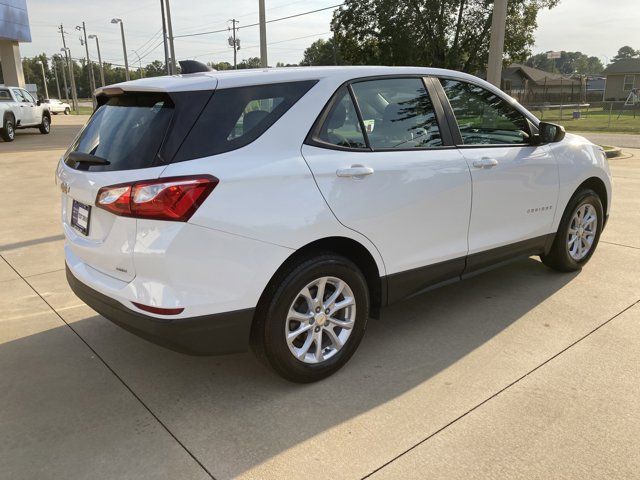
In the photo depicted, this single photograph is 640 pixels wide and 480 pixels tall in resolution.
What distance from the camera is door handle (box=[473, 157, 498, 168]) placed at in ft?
12.1

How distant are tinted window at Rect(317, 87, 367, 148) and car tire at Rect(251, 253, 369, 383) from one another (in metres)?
0.66

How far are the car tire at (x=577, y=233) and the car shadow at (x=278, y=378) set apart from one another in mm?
449

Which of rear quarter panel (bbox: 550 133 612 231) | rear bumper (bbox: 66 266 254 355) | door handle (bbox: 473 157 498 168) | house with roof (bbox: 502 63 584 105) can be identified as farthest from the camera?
house with roof (bbox: 502 63 584 105)

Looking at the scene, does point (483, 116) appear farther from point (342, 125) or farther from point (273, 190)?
point (273, 190)

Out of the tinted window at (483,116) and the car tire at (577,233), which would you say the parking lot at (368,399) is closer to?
the car tire at (577,233)

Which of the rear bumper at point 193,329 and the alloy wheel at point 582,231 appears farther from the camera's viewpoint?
the alloy wheel at point 582,231

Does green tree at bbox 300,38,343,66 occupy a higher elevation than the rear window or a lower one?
higher

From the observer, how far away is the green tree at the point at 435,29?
30609 millimetres

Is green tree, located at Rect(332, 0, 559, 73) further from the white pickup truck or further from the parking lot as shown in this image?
the parking lot

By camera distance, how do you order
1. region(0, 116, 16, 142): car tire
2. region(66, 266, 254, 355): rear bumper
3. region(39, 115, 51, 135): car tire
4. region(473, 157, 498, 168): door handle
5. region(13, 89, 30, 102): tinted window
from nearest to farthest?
region(66, 266, 254, 355): rear bumper, region(473, 157, 498, 168): door handle, region(0, 116, 16, 142): car tire, region(13, 89, 30, 102): tinted window, region(39, 115, 51, 135): car tire

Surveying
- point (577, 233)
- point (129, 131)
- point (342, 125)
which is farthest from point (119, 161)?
point (577, 233)

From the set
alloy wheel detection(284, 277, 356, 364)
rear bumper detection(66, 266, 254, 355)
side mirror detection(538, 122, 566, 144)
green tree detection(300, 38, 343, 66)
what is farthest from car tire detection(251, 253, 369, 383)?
green tree detection(300, 38, 343, 66)

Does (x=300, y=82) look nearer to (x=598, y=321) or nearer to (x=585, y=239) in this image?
(x=598, y=321)

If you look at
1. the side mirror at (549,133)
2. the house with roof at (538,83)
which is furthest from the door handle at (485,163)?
the house with roof at (538,83)
